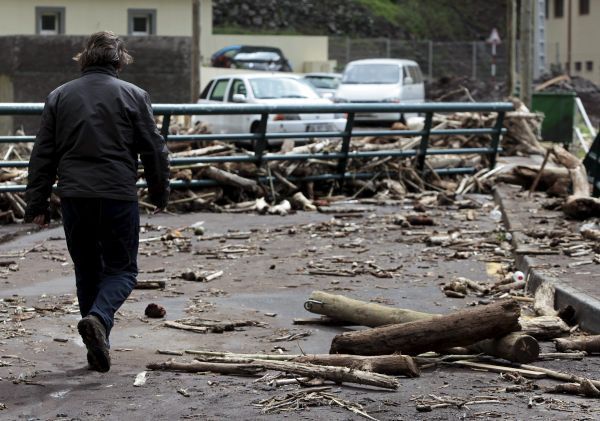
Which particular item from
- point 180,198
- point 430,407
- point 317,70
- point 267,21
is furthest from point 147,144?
point 267,21

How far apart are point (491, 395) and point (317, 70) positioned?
173 ft

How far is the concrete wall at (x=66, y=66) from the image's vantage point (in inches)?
1233

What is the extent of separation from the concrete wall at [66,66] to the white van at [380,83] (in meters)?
6.38

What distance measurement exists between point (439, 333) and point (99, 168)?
2051 mm

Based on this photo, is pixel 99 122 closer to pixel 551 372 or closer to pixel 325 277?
pixel 551 372

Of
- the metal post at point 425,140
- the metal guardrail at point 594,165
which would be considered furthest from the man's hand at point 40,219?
the metal post at point 425,140

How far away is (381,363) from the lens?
21.8 ft

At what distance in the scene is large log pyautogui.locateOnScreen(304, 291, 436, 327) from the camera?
7.71 metres

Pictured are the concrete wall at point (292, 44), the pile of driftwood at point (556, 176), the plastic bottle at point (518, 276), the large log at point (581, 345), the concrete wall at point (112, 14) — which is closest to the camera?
the large log at point (581, 345)

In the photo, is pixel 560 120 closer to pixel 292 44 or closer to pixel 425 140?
pixel 425 140

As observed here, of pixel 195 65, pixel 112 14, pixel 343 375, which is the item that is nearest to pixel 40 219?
pixel 343 375

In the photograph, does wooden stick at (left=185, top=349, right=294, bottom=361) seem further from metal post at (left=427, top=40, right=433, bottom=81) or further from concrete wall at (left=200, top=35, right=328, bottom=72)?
metal post at (left=427, top=40, right=433, bottom=81)

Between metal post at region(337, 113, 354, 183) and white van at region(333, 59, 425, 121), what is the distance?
1883 cm

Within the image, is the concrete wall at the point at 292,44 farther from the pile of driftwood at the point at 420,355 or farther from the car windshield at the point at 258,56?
the pile of driftwood at the point at 420,355
